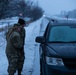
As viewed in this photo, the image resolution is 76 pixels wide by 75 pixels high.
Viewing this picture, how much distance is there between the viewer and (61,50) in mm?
6812

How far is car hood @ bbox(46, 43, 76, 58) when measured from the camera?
258 inches

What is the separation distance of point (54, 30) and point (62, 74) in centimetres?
200

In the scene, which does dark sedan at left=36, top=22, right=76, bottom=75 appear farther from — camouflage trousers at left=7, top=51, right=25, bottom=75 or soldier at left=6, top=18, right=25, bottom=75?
camouflage trousers at left=7, top=51, right=25, bottom=75

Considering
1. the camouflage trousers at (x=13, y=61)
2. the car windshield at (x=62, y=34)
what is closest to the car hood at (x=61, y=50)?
the car windshield at (x=62, y=34)

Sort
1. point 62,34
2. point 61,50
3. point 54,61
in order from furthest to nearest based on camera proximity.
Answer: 1. point 62,34
2. point 61,50
3. point 54,61

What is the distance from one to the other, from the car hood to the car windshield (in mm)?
396

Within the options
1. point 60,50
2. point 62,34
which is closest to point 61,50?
point 60,50

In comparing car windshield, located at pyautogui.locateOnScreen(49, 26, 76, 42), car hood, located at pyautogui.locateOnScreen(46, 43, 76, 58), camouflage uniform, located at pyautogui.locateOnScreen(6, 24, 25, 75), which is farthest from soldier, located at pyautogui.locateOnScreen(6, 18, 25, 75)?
car hood, located at pyautogui.locateOnScreen(46, 43, 76, 58)

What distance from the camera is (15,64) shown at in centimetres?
821

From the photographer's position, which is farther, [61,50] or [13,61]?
[13,61]

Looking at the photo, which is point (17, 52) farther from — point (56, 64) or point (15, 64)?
point (56, 64)

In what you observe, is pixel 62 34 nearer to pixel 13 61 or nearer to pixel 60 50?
pixel 60 50

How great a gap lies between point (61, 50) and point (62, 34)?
1.23m

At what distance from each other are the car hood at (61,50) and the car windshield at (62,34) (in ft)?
1.30
